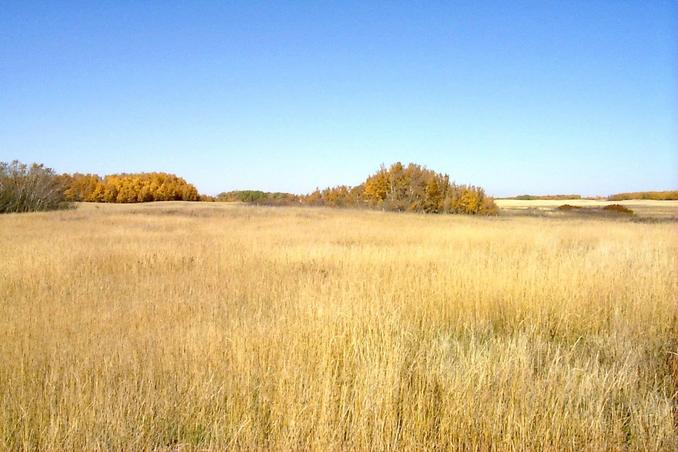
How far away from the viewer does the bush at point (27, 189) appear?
33.7 meters

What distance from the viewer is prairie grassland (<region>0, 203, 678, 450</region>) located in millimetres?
2762

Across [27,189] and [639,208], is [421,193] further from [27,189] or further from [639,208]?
[27,189]

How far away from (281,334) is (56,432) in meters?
2.18

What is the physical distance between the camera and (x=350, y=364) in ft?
12.3

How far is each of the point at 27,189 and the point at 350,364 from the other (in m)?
41.1

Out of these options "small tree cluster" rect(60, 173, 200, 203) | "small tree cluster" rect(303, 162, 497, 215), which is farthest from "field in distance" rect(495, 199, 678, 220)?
"small tree cluster" rect(60, 173, 200, 203)

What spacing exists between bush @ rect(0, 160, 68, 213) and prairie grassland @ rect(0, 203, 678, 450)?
1323 inches

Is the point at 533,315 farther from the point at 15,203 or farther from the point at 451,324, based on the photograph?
the point at 15,203

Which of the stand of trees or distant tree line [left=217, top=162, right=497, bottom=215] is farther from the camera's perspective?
distant tree line [left=217, top=162, right=497, bottom=215]

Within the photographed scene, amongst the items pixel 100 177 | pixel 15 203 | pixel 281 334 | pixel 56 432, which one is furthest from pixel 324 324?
pixel 100 177

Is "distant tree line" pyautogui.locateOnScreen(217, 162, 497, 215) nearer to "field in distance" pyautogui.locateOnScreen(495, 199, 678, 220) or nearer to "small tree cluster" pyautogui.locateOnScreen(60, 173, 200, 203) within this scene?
"field in distance" pyautogui.locateOnScreen(495, 199, 678, 220)

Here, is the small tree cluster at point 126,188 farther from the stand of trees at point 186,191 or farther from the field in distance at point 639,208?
the field in distance at point 639,208

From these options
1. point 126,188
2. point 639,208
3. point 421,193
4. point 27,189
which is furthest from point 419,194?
point 126,188

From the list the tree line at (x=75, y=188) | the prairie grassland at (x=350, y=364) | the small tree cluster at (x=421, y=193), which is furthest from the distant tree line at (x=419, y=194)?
the prairie grassland at (x=350, y=364)
